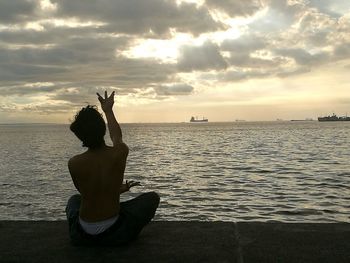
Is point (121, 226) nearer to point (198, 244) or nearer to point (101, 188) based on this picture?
point (101, 188)

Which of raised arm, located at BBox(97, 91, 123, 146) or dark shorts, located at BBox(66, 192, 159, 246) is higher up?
raised arm, located at BBox(97, 91, 123, 146)

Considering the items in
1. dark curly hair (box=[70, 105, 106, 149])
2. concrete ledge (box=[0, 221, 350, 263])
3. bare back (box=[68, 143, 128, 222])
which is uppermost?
dark curly hair (box=[70, 105, 106, 149])

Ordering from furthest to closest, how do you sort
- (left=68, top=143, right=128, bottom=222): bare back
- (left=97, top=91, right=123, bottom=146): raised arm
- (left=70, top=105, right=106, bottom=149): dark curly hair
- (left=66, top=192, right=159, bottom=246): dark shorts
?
(left=66, top=192, right=159, bottom=246): dark shorts, (left=97, top=91, right=123, bottom=146): raised arm, (left=68, top=143, right=128, bottom=222): bare back, (left=70, top=105, right=106, bottom=149): dark curly hair

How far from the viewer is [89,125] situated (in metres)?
4.46

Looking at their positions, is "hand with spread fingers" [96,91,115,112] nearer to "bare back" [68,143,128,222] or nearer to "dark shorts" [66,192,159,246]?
"bare back" [68,143,128,222]

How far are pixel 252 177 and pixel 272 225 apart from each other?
19.9 metres

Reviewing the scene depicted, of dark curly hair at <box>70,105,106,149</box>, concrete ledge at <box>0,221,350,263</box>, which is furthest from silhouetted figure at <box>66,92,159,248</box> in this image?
concrete ledge at <box>0,221,350,263</box>

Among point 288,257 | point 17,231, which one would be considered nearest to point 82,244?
point 17,231

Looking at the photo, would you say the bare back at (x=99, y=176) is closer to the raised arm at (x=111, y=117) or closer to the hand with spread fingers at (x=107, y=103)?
the raised arm at (x=111, y=117)

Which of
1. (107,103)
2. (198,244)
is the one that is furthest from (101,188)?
(198,244)

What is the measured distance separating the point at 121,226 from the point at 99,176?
0.71 meters

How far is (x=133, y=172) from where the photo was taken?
30641mm

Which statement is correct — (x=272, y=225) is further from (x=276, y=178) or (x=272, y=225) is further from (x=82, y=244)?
(x=276, y=178)

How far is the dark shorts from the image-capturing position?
16.4 ft
